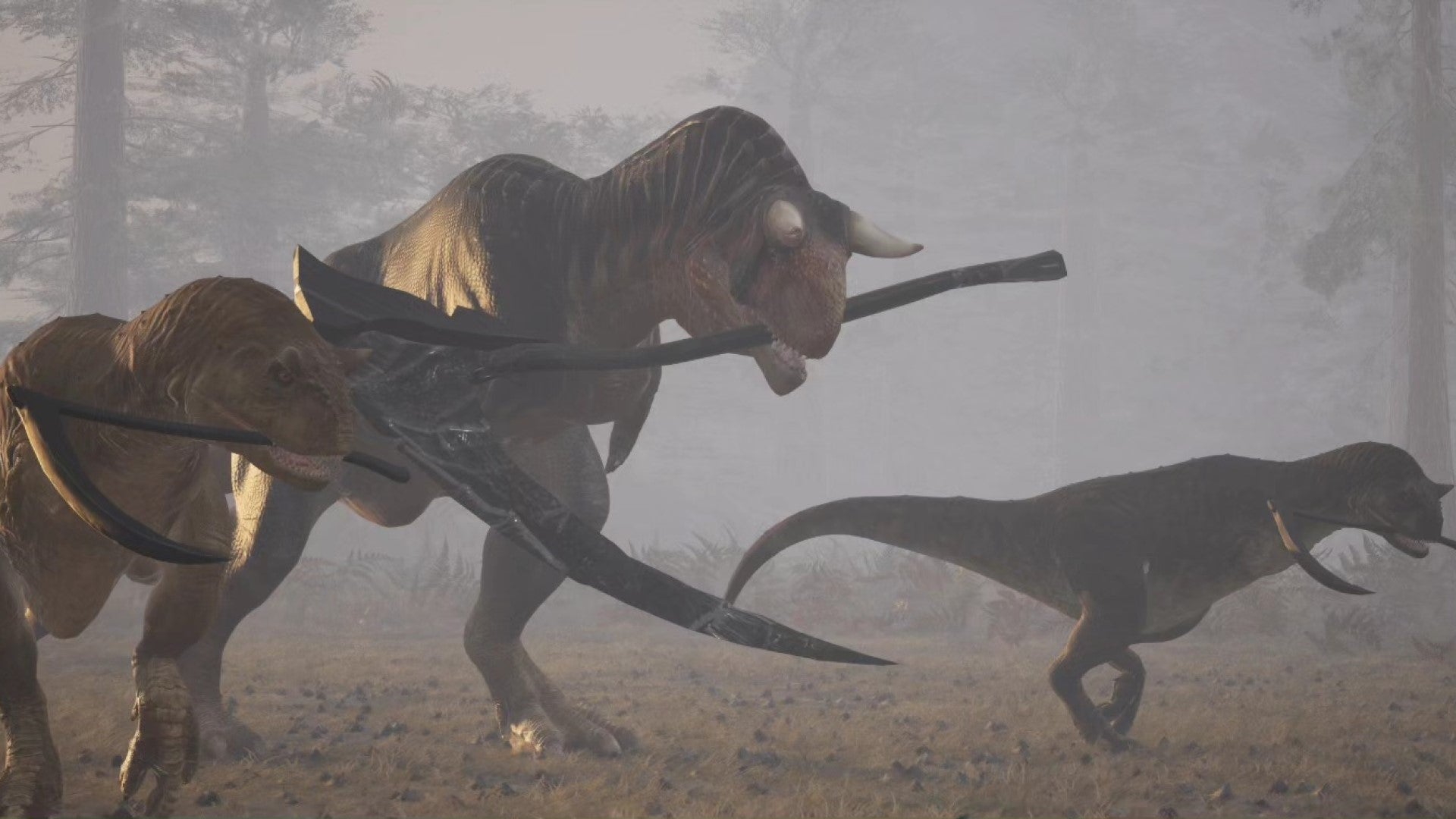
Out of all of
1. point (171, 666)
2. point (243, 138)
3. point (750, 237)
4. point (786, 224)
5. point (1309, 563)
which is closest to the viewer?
point (171, 666)

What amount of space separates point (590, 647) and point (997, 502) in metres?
4.51

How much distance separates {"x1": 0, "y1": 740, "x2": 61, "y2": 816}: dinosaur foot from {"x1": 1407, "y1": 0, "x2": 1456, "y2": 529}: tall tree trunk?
15.0 metres

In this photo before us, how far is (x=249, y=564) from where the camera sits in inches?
154

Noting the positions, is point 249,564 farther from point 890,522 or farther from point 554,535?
point 890,522

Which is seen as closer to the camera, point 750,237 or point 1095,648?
point 750,237

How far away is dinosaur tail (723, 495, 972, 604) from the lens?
4.50m

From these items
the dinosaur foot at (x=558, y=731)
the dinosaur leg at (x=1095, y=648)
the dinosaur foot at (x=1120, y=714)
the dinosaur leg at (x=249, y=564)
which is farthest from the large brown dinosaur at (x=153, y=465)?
the dinosaur foot at (x=1120, y=714)

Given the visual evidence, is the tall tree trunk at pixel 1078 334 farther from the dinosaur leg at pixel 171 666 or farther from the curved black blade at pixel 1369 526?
the dinosaur leg at pixel 171 666

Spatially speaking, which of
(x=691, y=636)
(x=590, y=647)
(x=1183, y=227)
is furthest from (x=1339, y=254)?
(x=1183, y=227)

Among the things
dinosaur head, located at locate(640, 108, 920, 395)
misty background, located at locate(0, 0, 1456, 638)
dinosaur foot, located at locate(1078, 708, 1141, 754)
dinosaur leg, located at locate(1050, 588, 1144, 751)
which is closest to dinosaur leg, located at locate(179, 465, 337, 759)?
dinosaur head, located at locate(640, 108, 920, 395)

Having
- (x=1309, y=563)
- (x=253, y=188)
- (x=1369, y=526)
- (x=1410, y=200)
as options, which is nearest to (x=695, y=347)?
(x=1309, y=563)

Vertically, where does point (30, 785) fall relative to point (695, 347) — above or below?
below

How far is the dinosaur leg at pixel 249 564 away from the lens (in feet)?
12.8

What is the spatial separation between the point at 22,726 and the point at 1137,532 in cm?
387
